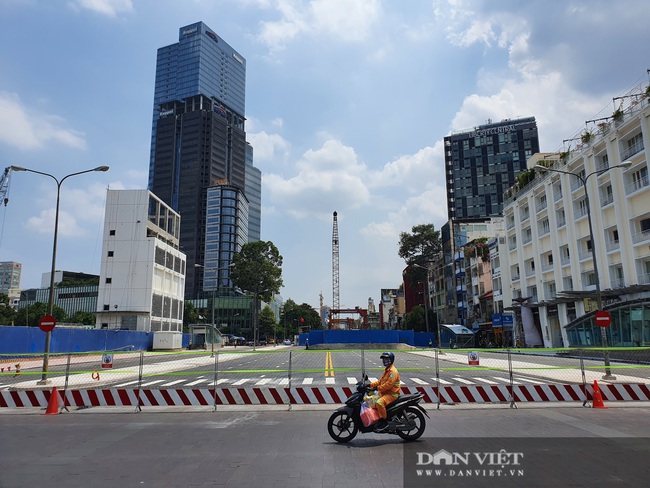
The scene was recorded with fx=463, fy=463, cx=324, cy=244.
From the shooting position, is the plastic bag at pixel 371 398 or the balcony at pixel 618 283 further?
the balcony at pixel 618 283

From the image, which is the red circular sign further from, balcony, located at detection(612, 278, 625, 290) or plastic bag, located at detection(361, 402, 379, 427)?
balcony, located at detection(612, 278, 625, 290)

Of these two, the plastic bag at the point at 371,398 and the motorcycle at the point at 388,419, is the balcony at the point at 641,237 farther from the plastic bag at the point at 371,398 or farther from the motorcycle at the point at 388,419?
the plastic bag at the point at 371,398

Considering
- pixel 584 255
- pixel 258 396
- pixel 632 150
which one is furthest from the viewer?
pixel 584 255

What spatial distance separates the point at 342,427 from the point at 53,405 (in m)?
8.60

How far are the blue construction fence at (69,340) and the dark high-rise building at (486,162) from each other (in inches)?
3241

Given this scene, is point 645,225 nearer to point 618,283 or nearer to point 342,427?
point 618,283

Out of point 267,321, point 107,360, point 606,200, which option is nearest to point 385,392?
point 107,360

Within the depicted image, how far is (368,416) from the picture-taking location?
8.38m

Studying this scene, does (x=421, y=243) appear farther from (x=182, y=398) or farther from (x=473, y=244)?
(x=182, y=398)

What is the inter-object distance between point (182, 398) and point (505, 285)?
57.9 metres

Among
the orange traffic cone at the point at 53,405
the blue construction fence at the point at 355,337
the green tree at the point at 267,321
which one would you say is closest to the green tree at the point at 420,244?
the blue construction fence at the point at 355,337

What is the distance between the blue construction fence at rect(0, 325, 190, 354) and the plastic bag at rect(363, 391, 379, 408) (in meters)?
36.3

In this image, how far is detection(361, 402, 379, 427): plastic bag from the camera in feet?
27.4

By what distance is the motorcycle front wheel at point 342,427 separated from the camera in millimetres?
8586
